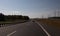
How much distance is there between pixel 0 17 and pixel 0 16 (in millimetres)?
1745

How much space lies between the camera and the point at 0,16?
11431 centimetres

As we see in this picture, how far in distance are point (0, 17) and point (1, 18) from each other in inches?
69.7

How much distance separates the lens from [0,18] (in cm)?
11244

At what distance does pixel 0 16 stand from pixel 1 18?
160 centimetres

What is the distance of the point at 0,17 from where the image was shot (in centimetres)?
11275

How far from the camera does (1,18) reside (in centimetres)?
11431

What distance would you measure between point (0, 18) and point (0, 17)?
30.5 inches

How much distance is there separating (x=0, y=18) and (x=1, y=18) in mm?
1911
